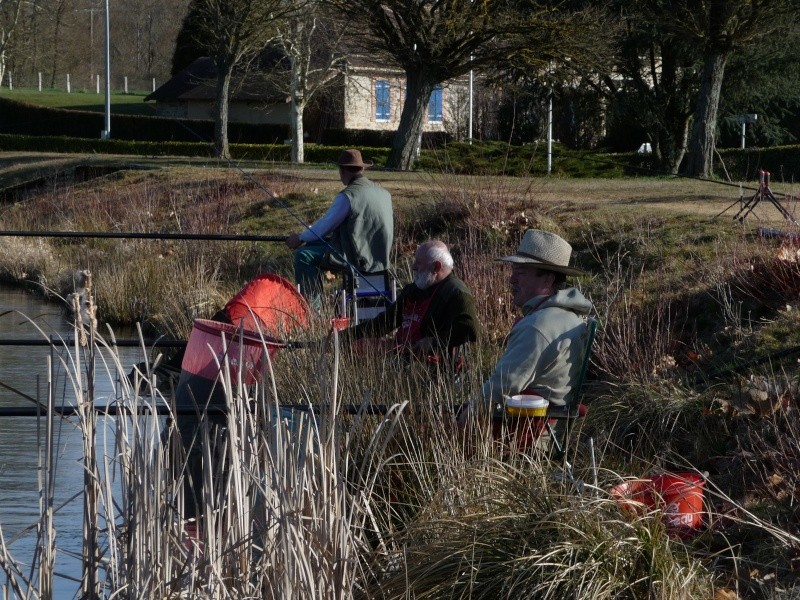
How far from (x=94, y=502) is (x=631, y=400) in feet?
13.8

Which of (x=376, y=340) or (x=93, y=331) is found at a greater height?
(x=93, y=331)

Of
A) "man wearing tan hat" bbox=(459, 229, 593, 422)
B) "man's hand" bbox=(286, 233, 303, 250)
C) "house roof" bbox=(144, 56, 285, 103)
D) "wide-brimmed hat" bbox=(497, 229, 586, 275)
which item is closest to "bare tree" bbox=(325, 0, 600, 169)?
"man's hand" bbox=(286, 233, 303, 250)

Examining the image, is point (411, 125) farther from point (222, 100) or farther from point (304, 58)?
point (304, 58)

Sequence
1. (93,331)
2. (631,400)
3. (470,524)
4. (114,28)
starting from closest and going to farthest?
(93,331) < (470,524) < (631,400) < (114,28)

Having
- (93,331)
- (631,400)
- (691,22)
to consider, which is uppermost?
(691,22)

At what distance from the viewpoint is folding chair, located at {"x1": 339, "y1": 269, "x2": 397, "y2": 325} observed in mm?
7996

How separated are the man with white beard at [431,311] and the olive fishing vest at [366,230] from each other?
2024 millimetres

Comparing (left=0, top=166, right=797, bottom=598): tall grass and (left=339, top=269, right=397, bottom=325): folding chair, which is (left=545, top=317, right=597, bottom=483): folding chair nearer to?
(left=0, top=166, right=797, bottom=598): tall grass

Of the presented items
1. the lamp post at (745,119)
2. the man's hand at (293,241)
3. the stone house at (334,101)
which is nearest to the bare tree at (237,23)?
the stone house at (334,101)

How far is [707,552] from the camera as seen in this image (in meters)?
4.17

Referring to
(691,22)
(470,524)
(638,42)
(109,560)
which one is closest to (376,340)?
(470,524)

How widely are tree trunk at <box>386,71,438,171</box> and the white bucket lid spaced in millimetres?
18772

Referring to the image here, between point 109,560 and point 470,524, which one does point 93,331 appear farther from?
point 470,524

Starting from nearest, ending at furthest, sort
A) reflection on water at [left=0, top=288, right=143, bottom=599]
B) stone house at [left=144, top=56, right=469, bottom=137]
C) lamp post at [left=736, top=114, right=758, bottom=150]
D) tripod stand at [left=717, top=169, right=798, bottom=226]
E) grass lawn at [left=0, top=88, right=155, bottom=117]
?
reflection on water at [left=0, top=288, right=143, bottom=599] → tripod stand at [left=717, top=169, right=798, bottom=226] → lamp post at [left=736, top=114, right=758, bottom=150] → stone house at [left=144, top=56, right=469, bottom=137] → grass lawn at [left=0, top=88, right=155, bottom=117]
